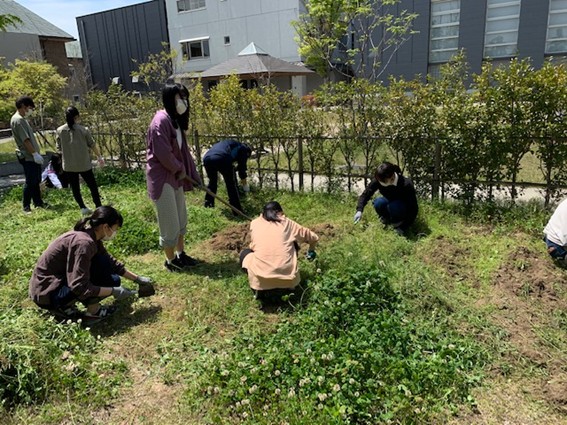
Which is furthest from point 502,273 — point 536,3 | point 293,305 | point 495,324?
point 536,3

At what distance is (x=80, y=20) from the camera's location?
3825cm

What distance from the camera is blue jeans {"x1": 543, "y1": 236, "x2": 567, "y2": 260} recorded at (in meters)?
3.81

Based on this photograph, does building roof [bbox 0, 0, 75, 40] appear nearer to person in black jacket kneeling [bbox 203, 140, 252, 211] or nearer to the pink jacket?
person in black jacket kneeling [bbox 203, 140, 252, 211]

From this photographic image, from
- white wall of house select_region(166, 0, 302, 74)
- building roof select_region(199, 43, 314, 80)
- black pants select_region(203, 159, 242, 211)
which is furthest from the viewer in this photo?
white wall of house select_region(166, 0, 302, 74)

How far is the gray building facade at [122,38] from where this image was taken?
113ft

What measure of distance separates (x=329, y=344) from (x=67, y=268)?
193cm

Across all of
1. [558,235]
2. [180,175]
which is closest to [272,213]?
[180,175]

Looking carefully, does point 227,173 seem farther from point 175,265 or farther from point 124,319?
point 124,319

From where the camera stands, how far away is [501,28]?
75.1 ft

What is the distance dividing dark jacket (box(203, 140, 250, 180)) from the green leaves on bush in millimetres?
3048

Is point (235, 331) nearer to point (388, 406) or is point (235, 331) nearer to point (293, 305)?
point (293, 305)

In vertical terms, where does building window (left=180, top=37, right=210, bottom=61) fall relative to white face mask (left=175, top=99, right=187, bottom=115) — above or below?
above

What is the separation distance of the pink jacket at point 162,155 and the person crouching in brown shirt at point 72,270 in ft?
2.47

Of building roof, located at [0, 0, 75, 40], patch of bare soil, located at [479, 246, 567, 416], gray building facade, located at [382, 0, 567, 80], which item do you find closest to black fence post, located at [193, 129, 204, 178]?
patch of bare soil, located at [479, 246, 567, 416]
